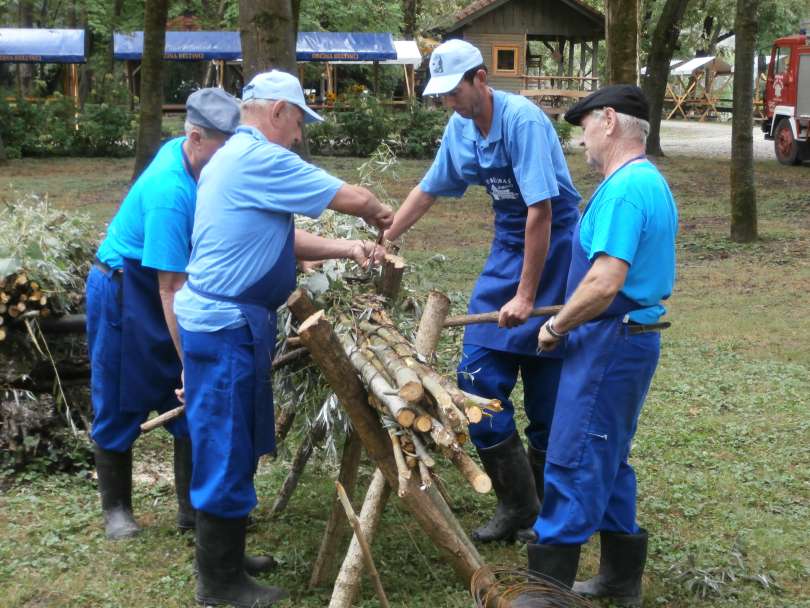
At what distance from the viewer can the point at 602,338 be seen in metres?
3.87

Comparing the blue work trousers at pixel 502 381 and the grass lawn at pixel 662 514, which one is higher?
the blue work trousers at pixel 502 381

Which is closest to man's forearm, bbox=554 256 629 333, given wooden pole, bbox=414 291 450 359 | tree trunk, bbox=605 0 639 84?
wooden pole, bbox=414 291 450 359

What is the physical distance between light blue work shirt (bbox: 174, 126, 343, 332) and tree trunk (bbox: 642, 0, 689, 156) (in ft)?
66.5

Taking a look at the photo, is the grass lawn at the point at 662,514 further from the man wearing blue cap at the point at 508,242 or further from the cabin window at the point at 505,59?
the cabin window at the point at 505,59

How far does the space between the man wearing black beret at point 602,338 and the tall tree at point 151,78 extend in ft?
43.3

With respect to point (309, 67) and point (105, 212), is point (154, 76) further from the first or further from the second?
point (309, 67)

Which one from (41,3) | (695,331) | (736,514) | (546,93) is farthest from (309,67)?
(736,514)

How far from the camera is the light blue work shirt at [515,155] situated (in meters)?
4.52

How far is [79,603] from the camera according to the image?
4340mm

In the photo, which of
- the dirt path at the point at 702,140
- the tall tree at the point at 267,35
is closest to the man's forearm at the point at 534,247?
the tall tree at the point at 267,35

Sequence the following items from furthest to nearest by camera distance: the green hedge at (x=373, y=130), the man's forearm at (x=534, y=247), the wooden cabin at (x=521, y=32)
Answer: the wooden cabin at (x=521, y=32)
the green hedge at (x=373, y=130)
the man's forearm at (x=534, y=247)

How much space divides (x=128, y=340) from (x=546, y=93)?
99.4 feet

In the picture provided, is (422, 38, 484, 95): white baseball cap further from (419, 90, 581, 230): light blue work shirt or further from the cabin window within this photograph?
the cabin window

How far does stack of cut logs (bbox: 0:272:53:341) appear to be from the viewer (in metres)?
5.45
